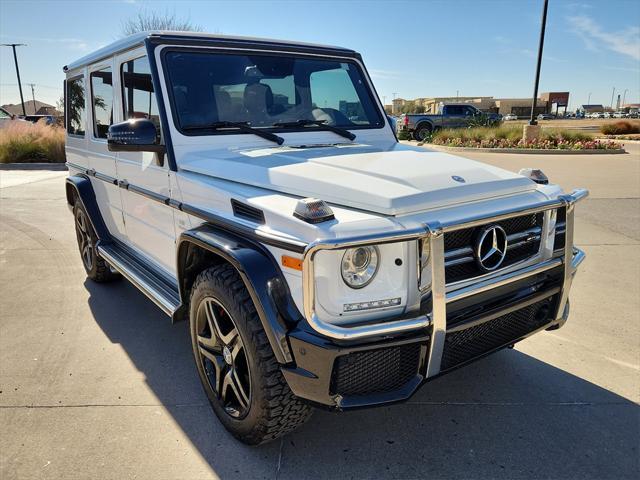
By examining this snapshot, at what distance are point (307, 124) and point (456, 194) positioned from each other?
4.92 feet

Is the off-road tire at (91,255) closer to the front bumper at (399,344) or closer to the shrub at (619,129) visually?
the front bumper at (399,344)

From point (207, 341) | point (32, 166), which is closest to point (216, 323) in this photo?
point (207, 341)

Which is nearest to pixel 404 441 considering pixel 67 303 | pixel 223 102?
pixel 223 102

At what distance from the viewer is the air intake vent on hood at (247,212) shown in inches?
86.0

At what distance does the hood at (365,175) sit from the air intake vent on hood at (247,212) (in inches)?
6.8

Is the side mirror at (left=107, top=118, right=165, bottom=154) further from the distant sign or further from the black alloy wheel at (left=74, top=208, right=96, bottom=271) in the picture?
the distant sign

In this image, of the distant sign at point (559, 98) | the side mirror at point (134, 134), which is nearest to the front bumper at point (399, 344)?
the side mirror at point (134, 134)

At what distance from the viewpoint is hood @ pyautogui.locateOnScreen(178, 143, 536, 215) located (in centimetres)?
215

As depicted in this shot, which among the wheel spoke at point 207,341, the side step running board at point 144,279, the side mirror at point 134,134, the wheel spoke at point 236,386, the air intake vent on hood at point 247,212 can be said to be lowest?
the wheel spoke at point 236,386

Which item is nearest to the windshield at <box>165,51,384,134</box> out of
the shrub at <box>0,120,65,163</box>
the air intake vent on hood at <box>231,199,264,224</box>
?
the air intake vent on hood at <box>231,199,264,224</box>

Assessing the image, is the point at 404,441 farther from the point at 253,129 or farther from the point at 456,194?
the point at 253,129

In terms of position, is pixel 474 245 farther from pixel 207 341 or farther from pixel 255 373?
pixel 207 341

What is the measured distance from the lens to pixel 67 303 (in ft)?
14.3

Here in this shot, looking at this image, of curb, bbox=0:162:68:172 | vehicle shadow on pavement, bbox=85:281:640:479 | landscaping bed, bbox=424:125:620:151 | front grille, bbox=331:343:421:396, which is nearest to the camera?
front grille, bbox=331:343:421:396
